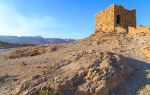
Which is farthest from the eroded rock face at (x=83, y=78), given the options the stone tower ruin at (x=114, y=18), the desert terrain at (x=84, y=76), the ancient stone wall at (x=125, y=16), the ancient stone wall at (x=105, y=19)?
the ancient stone wall at (x=125, y=16)

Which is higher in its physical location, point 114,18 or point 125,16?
point 125,16

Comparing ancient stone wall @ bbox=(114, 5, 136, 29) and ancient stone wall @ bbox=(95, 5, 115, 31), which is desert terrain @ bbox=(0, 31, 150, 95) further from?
ancient stone wall @ bbox=(114, 5, 136, 29)

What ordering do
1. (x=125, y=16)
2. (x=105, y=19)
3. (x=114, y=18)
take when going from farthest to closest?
(x=125, y=16), (x=105, y=19), (x=114, y=18)

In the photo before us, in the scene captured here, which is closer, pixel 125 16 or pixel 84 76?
pixel 84 76

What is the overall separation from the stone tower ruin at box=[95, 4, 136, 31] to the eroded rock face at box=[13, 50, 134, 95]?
982cm

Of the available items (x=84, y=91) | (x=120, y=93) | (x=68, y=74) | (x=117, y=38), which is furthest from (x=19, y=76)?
(x=117, y=38)

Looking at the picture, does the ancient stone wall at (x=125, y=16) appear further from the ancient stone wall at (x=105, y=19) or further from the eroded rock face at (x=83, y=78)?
the eroded rock face at (x=83, y=78)

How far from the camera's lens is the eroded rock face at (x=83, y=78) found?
10445 mm

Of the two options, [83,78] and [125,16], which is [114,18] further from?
[83,78]

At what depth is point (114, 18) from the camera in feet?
70.6

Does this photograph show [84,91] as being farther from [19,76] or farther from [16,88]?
[19,76]

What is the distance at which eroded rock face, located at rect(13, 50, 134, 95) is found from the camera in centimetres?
1045

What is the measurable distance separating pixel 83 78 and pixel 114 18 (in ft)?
37.1

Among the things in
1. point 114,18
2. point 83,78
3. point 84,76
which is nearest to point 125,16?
point 114,18
